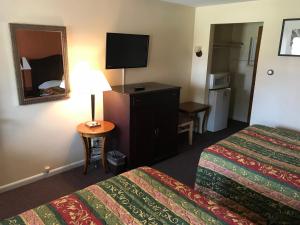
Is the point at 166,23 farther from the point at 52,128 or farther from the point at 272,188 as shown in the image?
the point at 272,188

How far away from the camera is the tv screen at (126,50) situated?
310 cm

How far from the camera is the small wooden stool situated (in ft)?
13.2

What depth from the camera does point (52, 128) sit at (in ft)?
9.32

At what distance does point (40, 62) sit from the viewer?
2.56 metres

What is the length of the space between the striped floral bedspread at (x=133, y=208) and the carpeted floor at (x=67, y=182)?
3.97 feet

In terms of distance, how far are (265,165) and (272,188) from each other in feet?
0.73

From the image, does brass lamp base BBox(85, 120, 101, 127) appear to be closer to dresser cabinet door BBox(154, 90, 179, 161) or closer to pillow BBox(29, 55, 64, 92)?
pillow BBox(29, 55, 64, 92)

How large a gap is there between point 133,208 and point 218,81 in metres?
3.57

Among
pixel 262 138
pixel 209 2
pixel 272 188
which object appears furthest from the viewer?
pixel 209 2

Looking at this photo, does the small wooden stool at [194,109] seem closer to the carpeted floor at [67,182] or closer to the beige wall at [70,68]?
the carpeted floor at [67,182]

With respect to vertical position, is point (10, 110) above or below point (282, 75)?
below

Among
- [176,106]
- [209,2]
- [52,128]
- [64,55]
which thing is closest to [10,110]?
[52,128]

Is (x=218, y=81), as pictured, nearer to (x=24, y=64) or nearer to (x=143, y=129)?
(x=143, y=129)

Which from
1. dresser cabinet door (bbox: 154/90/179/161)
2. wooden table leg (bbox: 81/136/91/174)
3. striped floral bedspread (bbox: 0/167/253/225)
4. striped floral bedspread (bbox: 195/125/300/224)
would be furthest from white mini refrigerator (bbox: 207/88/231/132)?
striped floral bedspread (bbox: 0/167/253/225)
